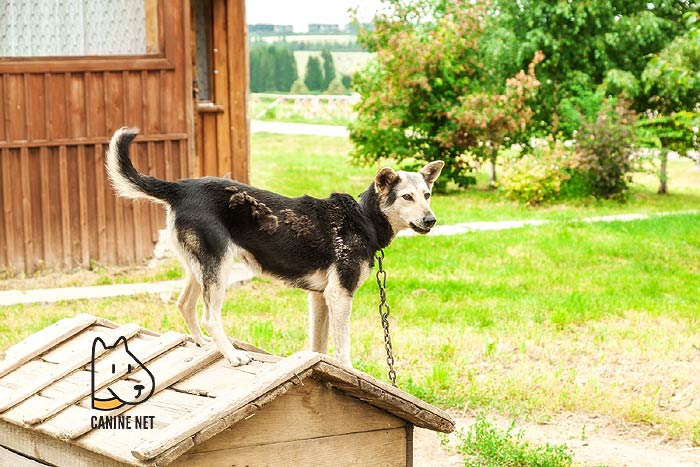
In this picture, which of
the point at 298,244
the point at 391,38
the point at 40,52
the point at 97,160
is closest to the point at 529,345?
the point at 298,244

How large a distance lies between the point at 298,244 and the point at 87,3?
801 cm

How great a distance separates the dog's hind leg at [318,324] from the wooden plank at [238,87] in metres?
8.18

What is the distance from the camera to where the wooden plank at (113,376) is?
4.64 meters

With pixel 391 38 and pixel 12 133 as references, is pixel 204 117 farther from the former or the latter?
pixel 391 38

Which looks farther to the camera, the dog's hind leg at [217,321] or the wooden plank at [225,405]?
the dog's hind leg at [217,321]

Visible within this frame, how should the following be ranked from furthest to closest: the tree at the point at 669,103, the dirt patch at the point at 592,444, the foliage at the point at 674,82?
the tree at the point at 669,103
the foliage at the point at 674,82
the dirt patch at the point at 592,444

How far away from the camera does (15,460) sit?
5.09m

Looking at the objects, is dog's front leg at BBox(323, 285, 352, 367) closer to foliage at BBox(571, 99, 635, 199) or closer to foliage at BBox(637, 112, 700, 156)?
foliage at BBox(571, 99, 635, 199)

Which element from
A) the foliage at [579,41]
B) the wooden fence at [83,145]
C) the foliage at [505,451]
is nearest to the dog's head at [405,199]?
the foliage at [505,451]

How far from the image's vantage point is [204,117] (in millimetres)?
13141

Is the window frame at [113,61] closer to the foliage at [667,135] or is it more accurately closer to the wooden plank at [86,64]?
the wooden plank at [86,64]

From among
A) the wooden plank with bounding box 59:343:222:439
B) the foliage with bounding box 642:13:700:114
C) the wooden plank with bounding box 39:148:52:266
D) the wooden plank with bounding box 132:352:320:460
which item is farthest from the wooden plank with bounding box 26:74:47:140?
the foliage with bounding box 642:13:700:114

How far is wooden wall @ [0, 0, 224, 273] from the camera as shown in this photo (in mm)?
11219

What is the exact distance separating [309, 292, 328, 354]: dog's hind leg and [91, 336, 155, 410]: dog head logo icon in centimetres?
84
